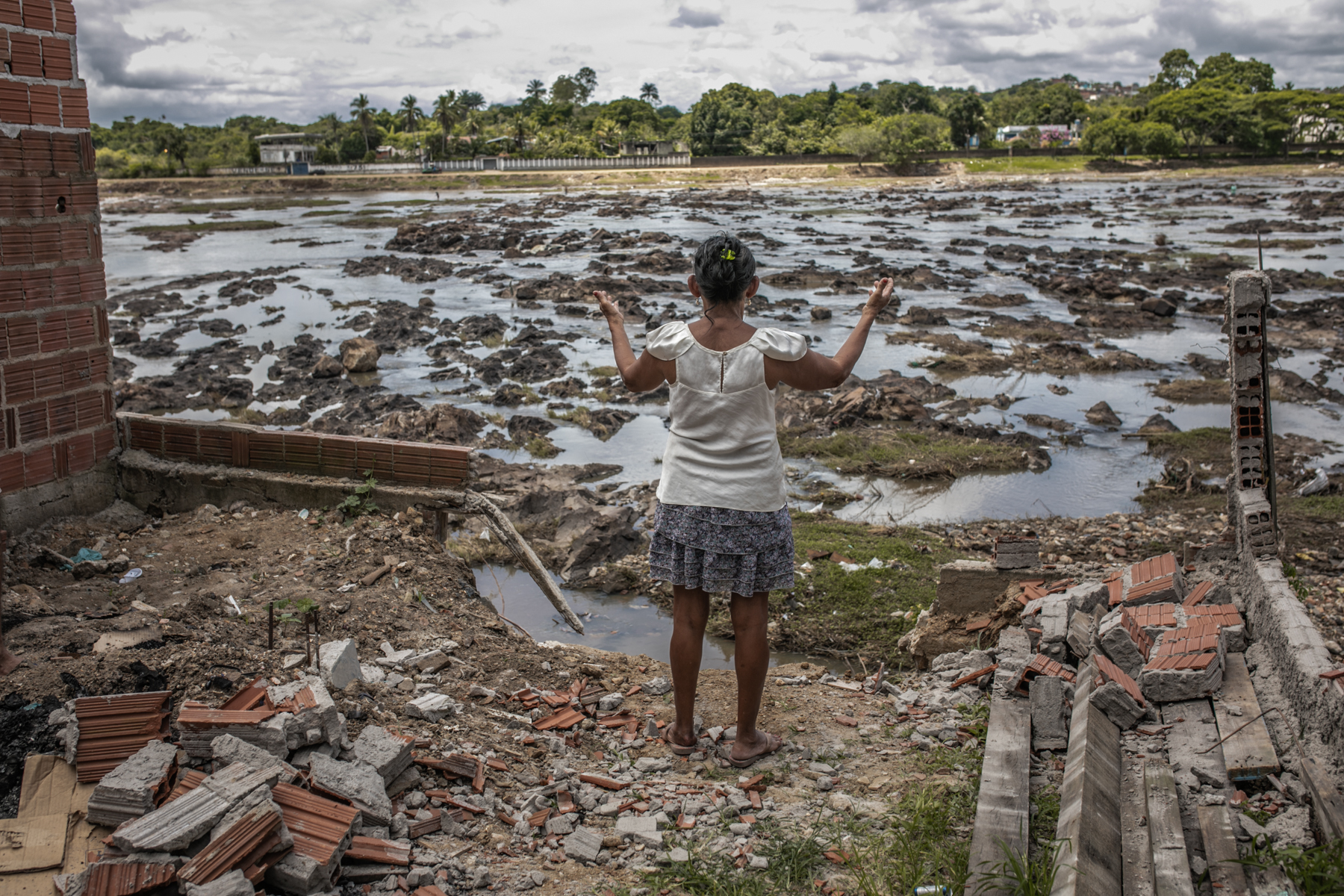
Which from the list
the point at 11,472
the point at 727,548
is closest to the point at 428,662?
the point at 727,548

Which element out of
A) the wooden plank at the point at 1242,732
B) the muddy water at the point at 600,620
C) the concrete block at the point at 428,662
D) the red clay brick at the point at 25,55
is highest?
the red clay brick at the point at 25,55

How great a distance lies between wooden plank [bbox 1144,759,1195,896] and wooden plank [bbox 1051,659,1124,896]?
8 centimetres

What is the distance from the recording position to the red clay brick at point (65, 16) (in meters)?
4.25

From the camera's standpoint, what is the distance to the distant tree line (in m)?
67.1

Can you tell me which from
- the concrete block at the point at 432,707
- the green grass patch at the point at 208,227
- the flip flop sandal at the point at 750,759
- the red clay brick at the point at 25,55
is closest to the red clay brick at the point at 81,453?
the red clay brick at the point at 25,55

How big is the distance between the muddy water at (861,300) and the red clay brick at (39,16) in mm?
4484

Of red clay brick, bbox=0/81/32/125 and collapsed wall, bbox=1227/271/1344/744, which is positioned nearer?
collapsed wall, bbox=1227/271/1344/744

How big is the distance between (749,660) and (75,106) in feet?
13.5

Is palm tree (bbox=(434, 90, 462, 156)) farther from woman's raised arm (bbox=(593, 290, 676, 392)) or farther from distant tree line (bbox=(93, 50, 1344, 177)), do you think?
woman's raised arm (bbox=(593, 290, 676, 392))

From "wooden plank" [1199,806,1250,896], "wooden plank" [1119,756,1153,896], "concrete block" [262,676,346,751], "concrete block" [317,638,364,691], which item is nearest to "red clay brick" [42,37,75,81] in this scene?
"concrete block" [317,638,364,691]

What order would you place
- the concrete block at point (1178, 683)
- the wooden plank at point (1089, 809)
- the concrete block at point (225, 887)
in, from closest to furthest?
the concrete block at point (225, 887) → the wooden plank at point (1089, 809) → the concrete block at point (1178, 683)

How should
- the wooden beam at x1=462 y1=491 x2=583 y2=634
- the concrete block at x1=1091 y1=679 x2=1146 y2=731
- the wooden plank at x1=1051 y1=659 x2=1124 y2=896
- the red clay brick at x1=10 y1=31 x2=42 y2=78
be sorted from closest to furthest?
1. the wooden plank at x1=1051 y1=659 x2=1124 y2=896
2. the concrete block at x1=1091 y1=679 x2=1146 y2=731
3. the red clay brick at x1=10 y1=31 x2=42 y2=78
4. the wooden beam at x1=462 y1=491 x2=583 y2=634

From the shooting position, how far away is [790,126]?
82.2m

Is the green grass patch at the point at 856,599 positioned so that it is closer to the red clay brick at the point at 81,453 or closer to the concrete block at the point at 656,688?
the concrete block at the point at 656,688
